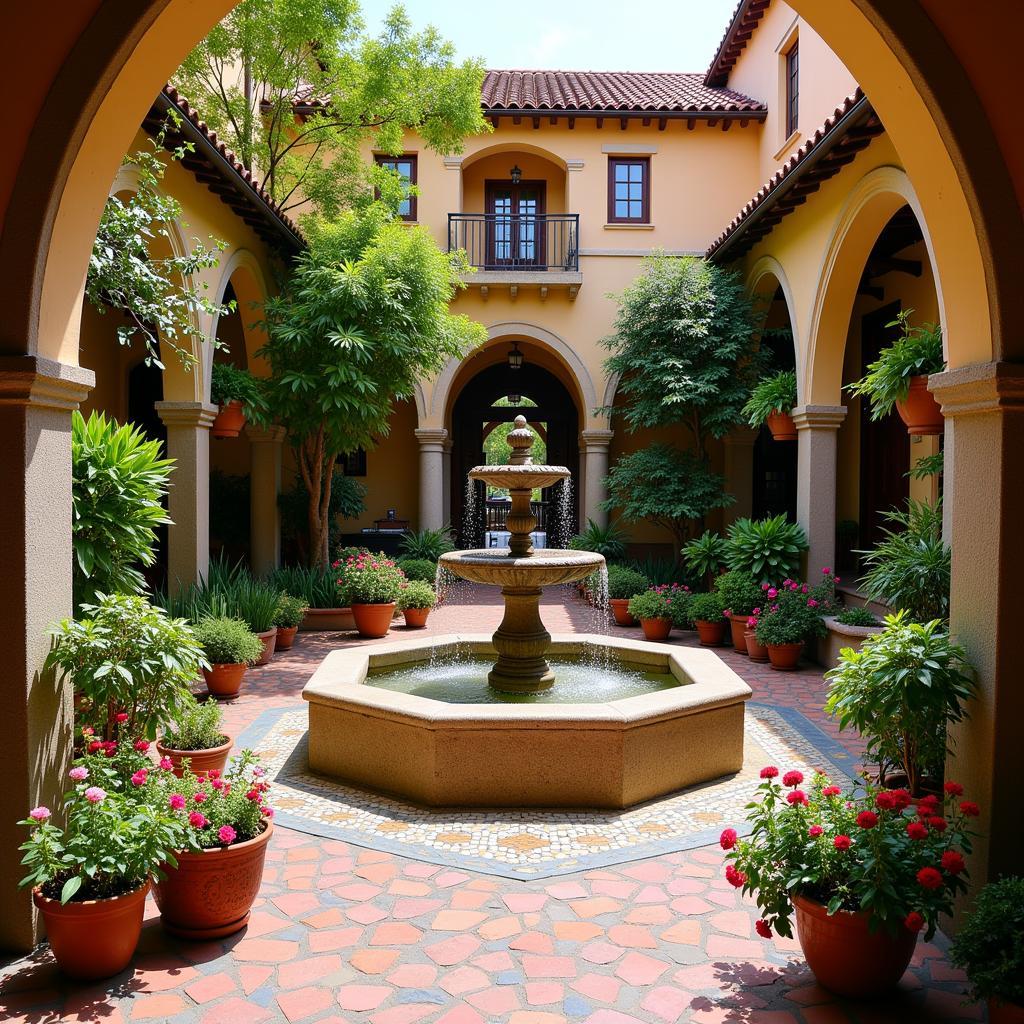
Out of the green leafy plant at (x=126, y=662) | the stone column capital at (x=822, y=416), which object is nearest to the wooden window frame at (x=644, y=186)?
the stone column capital at (x=822, y=416)

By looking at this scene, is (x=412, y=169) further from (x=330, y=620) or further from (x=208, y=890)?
(x=208, y=890)

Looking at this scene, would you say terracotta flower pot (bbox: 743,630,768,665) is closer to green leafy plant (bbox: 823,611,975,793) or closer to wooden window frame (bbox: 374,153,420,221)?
green leafy plant (bbox: 823,611,975,793)

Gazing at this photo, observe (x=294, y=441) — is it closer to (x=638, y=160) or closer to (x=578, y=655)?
(x=578, y=655)

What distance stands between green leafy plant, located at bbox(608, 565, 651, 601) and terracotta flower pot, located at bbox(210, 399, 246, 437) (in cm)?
571

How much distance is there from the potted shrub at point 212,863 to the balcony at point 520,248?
499 inches

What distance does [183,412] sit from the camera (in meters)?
9.18

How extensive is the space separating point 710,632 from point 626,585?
6.10 ft

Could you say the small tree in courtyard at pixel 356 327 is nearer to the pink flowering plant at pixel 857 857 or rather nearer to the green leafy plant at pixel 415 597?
the green leafy plant at pixel 415 597

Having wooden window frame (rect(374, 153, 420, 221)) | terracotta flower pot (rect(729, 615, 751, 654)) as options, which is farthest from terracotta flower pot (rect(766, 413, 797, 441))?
wooden window frame (rect(374, 153, 420, 221))

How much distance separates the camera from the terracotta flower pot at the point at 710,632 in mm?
10688

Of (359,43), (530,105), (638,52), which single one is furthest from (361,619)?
(638,52)

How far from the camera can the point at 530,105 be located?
15344 mm

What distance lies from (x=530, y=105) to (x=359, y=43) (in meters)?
4.15

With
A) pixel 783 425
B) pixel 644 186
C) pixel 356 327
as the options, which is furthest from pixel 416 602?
pixel 644 186
